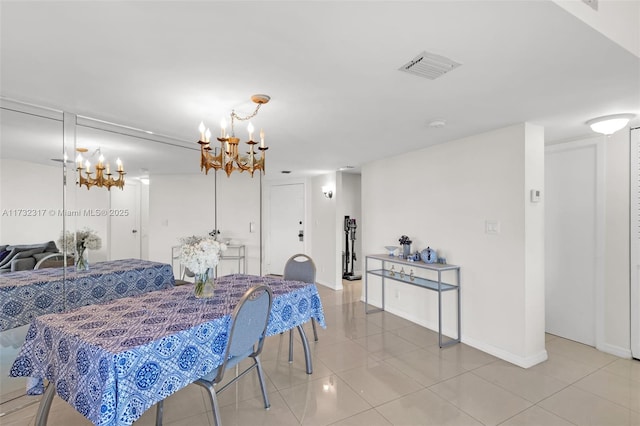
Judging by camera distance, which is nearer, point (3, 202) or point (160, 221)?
point (3, 202)

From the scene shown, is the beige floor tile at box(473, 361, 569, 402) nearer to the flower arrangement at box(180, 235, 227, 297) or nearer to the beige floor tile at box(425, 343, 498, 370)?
the beige floor tile at box(425, 343, 498, 370)

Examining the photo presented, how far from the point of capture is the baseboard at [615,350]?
305cm

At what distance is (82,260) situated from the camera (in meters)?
2.90

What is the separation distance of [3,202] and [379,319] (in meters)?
4.00

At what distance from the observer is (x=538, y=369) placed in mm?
2836

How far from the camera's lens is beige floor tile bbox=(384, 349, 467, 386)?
2693 mm

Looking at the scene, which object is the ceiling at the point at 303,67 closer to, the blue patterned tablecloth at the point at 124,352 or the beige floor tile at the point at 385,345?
the blue patterned tablecloth at the point at 124,352

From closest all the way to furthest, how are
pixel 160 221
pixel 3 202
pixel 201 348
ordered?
1. pixel 201 348
2. pixel 3 202
3. pixel 160 221

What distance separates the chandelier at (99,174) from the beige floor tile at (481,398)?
349 centimetres

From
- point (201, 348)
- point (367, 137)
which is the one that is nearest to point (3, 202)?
point (201, 348)

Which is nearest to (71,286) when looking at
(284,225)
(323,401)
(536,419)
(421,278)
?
(323,401)

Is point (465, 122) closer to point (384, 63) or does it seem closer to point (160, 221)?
point (384, 63)

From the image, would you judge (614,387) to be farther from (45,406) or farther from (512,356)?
(45,406)

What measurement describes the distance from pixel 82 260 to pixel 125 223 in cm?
51
